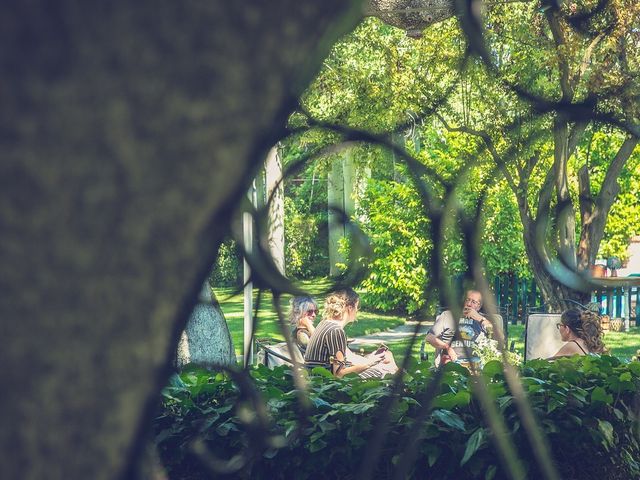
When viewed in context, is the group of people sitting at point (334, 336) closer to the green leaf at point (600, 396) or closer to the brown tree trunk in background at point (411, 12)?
the brown tree trunk in background at point (411, 12)

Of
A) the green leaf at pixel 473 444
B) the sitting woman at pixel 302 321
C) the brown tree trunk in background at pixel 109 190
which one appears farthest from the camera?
the sitting woman at pixel 302 321

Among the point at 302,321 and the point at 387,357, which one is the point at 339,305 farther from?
the point at 387,357

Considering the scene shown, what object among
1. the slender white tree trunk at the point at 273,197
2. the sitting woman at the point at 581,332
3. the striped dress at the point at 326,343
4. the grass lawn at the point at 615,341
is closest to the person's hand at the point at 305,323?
the striped dress at the point at 326,343

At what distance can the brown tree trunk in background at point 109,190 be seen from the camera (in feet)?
1.55

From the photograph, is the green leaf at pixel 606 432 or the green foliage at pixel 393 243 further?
the green foliage at pixel 393 243

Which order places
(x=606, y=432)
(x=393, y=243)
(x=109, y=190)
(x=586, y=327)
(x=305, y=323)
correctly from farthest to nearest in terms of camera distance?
(x=393, y=243) → (x=305, y=323) → (x=586, y=327) → (x=606, y=432) → (x=109, y=190)

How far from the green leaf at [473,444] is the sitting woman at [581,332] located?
4125mm

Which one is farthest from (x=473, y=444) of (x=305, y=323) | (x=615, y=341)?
(x=615, y=341)

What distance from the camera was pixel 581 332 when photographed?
264 inches

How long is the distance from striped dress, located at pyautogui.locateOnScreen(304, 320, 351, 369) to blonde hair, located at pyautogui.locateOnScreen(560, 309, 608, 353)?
65.6 inches

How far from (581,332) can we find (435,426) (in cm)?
422

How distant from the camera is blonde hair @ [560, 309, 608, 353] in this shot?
21.8 feet

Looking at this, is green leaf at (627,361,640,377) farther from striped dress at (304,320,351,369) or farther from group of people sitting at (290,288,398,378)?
striped dress at (304,320,351,369)

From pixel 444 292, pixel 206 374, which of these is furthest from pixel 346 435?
pixel 444 292
